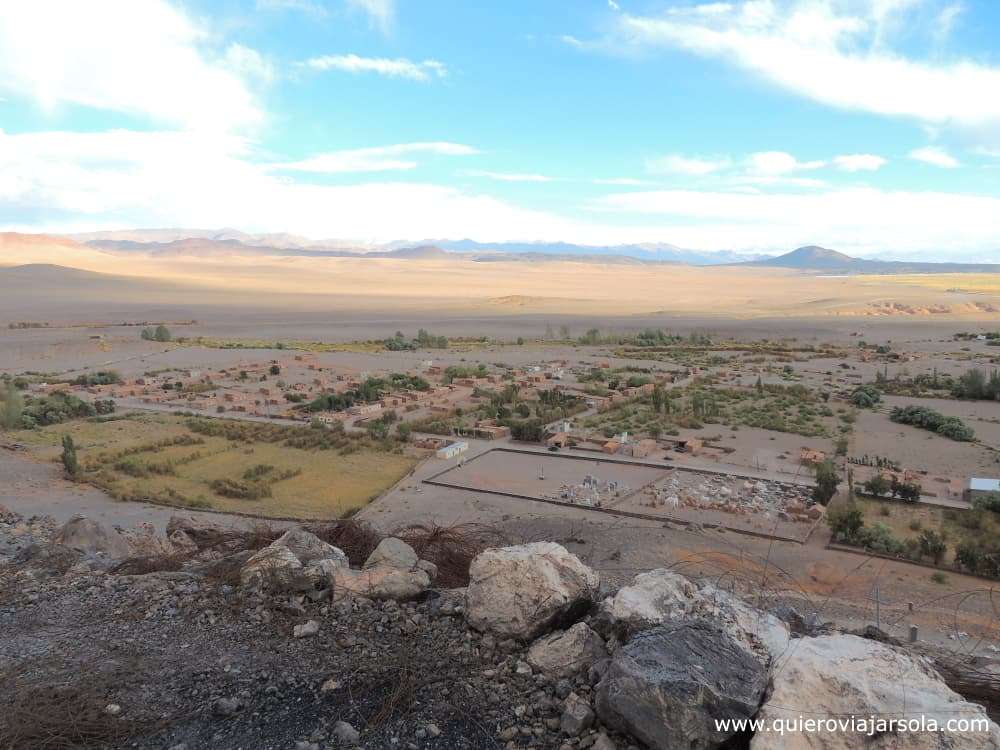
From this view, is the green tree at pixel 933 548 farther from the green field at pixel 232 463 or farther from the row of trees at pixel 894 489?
the green field at pixel 232 463

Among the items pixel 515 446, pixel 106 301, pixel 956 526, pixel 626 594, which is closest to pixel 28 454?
pixel 515 446

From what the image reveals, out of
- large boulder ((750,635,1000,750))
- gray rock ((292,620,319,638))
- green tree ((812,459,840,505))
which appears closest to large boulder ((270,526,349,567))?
gray rock ((292,620,319,638))

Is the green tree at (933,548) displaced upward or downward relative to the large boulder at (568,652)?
downward

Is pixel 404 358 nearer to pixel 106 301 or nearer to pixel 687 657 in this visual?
pixel 687 657

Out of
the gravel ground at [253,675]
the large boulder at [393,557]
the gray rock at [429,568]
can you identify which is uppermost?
the large boulder at [393,557]

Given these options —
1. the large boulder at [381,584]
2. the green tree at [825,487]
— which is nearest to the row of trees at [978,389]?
the green tree at [825,487]

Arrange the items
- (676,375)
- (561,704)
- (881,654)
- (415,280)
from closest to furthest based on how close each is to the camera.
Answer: (881,654) < (561,704) < (676,375) < (415,280)

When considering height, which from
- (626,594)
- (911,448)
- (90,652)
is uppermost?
(626,594)
